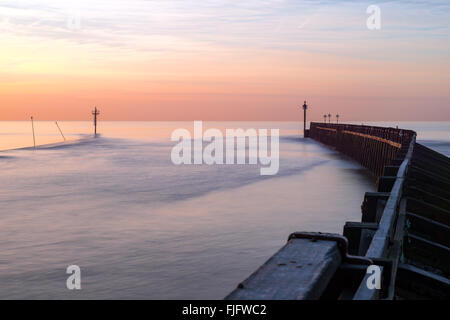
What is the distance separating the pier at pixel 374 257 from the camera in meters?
1.88

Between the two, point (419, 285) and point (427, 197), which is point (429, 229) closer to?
point (419, 285)

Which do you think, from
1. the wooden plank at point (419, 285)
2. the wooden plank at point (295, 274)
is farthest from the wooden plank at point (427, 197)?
the wooden plank at point (295, 274)

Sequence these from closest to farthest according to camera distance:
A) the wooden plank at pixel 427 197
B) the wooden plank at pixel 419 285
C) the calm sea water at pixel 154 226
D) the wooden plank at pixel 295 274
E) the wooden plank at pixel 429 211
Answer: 1. the wooden plank at pixel 295 274
2. the wooden plank at pixel 419 285
3. the wooden plank at pixel 429 211
4. the calm sea water at pixel 154 226
5. the wooden plank at pixel 427 197

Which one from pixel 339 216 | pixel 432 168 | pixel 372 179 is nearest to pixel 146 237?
pixel 339 216

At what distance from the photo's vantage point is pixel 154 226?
43.6 ft

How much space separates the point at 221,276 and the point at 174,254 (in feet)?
5.64

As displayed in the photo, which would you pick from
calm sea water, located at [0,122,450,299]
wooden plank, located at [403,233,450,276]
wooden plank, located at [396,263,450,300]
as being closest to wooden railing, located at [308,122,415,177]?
calm sea water, located at [0,122,450,299]

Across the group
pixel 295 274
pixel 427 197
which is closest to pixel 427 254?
pixel 427 197

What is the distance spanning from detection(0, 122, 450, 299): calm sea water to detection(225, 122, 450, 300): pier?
318 cm

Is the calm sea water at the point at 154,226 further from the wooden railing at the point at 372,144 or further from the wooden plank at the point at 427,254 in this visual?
the wooden plank at the point at 427,254

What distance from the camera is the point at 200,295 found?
26.3 feet
